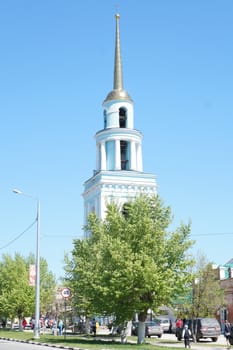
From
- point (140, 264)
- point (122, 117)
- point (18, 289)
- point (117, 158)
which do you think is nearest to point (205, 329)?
point (140, 264)

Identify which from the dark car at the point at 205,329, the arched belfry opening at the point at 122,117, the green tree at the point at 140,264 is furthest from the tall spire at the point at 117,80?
the green tree at the point at 140,264

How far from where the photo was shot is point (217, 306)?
48344mm

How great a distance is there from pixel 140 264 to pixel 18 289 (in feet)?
81.4

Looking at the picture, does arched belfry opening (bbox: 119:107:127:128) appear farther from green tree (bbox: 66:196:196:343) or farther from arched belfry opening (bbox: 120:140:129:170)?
green tree (bbox: 66:196:196:343)

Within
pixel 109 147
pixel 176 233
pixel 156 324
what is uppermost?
pixel 109 147

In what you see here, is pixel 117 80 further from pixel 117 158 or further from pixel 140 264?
pixel 140 264

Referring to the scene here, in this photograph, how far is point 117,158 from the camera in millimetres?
71375

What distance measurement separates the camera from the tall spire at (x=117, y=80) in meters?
73.5

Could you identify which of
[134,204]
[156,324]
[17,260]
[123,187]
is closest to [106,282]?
[134,204]

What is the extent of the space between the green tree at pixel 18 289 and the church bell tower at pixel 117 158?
596 inches

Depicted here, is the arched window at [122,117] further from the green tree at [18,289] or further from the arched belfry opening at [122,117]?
the green tree at [18,289]

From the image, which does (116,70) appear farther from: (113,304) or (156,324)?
(113,304)

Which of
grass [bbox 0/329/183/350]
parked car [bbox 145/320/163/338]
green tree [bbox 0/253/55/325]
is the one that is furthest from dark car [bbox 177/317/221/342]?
green tree [bbox 0/253/55/325]

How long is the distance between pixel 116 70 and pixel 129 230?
47.4 meters
